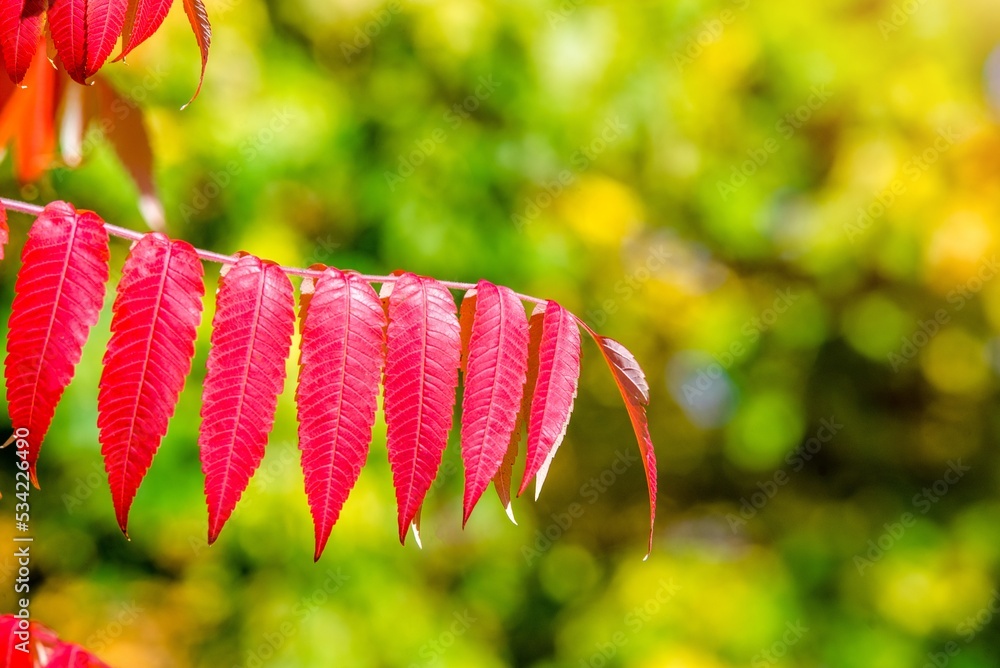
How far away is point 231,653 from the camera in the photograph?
2.53 metres

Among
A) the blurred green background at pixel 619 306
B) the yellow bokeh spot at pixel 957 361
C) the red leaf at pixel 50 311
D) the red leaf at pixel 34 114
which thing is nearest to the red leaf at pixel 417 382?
the red leaf at pixel 50 311

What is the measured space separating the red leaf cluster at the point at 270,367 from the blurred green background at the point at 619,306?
1.58m

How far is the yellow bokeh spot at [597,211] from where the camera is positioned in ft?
9.18

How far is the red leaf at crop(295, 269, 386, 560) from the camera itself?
74cm

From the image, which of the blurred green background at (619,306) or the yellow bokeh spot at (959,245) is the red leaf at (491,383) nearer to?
the blurred green background at (619,306)

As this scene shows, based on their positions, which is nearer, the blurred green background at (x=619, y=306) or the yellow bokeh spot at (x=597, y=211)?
A: the blurred green background at (x=619, y=306)

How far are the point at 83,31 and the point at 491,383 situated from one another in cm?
46

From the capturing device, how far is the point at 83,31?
728mm

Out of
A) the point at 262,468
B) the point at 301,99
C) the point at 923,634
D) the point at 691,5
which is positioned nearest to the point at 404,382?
the point at 262,468

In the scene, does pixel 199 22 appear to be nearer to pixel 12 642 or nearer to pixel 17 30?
pixel 17 30

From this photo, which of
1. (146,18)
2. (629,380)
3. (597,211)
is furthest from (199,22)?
(597,211)

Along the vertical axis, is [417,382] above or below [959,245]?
above

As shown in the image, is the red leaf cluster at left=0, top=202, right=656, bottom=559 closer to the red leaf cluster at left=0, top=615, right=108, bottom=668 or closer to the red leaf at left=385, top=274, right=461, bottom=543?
the red leaf at left=385, top=274, right=461, bottom=543

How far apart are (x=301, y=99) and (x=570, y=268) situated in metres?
0.94
